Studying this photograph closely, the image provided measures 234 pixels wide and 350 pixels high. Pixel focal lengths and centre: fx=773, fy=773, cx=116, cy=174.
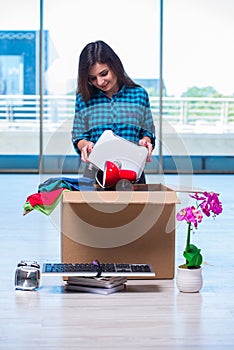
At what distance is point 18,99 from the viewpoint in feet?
27.6

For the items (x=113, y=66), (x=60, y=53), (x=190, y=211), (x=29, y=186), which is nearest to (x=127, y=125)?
(x=113, y=66)

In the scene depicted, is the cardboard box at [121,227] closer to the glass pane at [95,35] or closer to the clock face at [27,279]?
the clock face at [27,279]

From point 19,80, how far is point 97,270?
5724 mm

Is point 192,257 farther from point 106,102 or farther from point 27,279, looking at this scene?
point 106,102

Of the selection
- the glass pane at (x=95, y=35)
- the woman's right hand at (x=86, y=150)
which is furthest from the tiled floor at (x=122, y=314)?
the glass pane at (x=95, y=35)

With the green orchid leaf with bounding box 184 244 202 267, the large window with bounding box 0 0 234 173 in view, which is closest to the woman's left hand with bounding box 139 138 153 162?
the green orchid leaf with bounding box 184 244 202 267

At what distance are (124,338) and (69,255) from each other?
2.85 feet

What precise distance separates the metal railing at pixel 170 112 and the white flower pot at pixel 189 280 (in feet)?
17.8

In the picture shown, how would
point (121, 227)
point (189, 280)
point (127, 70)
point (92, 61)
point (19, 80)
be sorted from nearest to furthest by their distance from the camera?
point (189, 280), point (121, 227), point (92, 61), point (127, 70), point (19, 80)

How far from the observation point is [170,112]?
834 cm

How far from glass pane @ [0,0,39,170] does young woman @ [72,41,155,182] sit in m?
5.05

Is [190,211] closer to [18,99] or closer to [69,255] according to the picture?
[69,255]

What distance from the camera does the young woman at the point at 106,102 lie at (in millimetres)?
3223

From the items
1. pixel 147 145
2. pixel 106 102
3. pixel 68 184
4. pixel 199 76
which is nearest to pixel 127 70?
pixel 199 76
